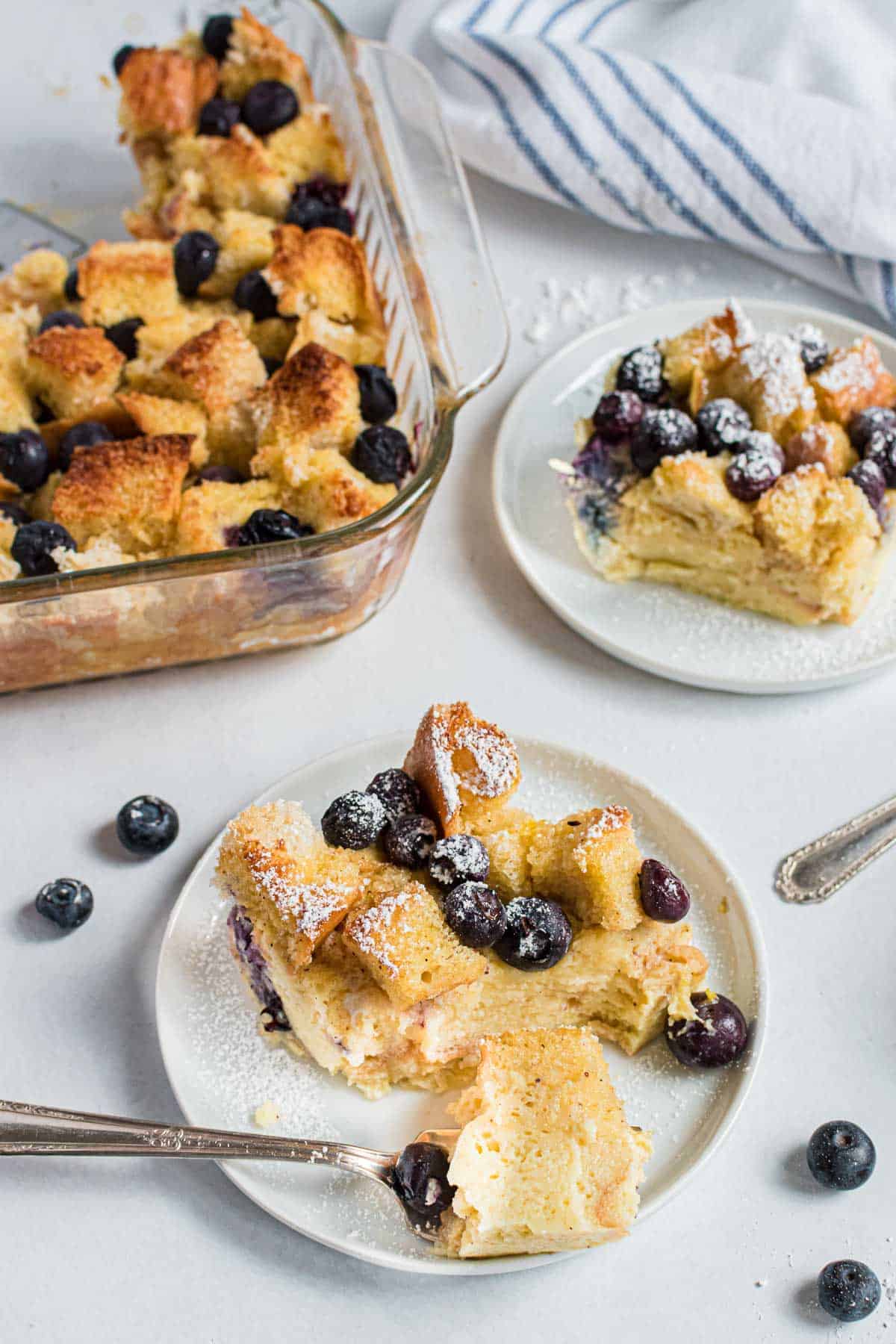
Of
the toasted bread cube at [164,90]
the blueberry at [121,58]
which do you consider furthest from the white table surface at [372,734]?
the blueberry at [121,58]

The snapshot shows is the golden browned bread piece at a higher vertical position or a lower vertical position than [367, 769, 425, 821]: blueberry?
lower

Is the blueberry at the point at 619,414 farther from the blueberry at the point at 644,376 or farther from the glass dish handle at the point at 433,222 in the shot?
the glass dish handle at the point at 433,222

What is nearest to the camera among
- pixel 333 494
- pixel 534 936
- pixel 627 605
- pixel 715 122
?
pixel 534 936

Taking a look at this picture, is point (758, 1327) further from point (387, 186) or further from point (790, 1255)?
point (387, 186)

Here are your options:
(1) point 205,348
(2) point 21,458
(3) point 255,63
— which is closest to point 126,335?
(1) point 205,348

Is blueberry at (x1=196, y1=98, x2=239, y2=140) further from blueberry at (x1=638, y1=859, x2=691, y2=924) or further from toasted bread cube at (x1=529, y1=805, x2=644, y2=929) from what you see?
blueberry at (x1=638, y1=859, x2=691, y2=924)

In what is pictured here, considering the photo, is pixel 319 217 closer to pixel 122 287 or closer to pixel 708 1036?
pixel 122 287

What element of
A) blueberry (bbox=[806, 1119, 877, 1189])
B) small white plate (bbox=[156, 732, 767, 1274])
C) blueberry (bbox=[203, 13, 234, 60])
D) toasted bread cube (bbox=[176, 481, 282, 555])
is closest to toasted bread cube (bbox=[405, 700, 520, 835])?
small white plate (bbox=[156, 732, 767, 1274])
